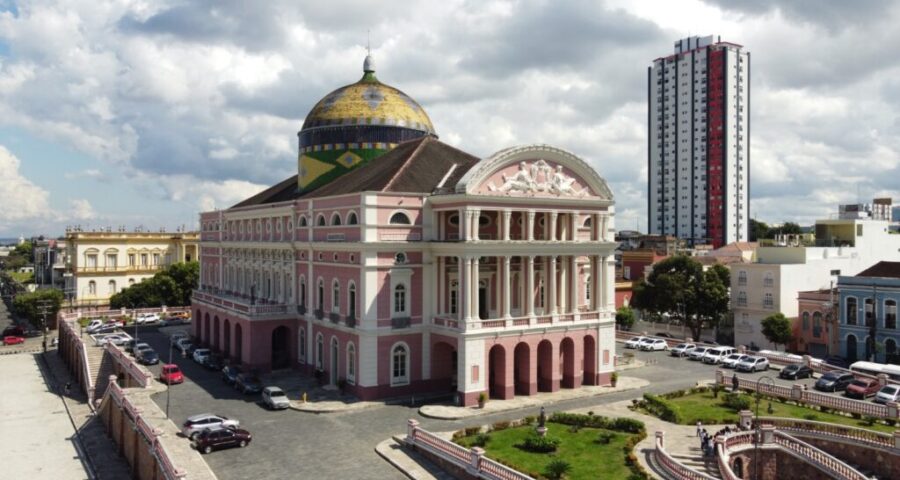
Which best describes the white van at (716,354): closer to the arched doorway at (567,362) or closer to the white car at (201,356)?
the arched doorway at (567,362)

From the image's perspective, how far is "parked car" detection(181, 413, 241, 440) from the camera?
115ft

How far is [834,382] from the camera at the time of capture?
151 feet

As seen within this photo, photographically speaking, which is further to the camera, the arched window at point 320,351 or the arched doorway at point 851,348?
the arched doorway at point 851,348

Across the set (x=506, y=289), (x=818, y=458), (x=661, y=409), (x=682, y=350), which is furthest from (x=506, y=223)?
(x=682, y=350)

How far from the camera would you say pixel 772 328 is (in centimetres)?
6159

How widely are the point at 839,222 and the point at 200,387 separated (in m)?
64.7

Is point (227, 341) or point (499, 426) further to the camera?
point (227, 341)

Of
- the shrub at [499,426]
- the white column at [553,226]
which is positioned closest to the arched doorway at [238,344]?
the white column at [553,226]

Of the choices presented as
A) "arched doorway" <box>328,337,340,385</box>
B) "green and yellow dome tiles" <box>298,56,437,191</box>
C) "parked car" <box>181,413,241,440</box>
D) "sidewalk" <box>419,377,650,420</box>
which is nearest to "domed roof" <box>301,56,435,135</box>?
"green and yellow dome tiles" <box>298,56,437,191</box>

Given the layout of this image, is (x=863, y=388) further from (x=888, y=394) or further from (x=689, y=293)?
(x=689, y=293)

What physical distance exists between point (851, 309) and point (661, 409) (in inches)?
1099

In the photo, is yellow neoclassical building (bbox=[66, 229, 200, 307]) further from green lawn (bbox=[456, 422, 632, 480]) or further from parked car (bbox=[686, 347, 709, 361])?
A: green lawn (bbox=[456, 422, 632, 480])

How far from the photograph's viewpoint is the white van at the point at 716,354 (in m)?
55.8

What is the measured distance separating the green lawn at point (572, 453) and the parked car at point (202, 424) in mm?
11122
